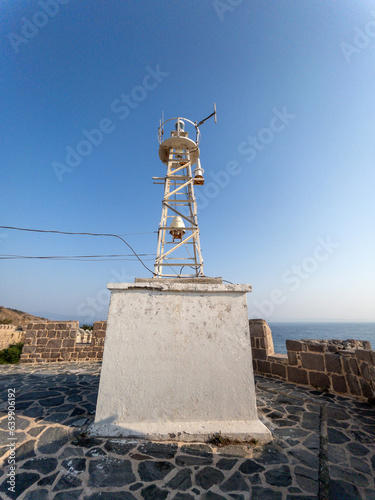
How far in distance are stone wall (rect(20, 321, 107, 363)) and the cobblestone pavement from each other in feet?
14.9

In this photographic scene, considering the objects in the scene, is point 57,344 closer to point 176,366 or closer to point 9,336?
point 176,366

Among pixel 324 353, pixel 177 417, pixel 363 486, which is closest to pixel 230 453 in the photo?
pixel 177 417

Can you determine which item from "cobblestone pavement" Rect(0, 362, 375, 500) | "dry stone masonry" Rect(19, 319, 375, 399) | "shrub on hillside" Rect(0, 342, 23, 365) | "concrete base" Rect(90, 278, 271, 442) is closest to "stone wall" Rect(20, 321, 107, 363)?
"dry stone masonry" Rect(19, 319, 375, 399)

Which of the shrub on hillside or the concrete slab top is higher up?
the concrete slab top

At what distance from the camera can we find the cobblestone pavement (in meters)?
2.28

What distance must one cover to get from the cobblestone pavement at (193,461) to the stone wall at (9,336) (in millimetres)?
17825

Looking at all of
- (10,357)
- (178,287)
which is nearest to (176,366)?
(178,287)

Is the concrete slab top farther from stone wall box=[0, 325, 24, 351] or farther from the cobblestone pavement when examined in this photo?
stone wall box=[0, 325, 24, 351]

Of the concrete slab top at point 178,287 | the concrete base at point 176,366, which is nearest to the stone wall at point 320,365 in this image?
the concrete base at point 176,366

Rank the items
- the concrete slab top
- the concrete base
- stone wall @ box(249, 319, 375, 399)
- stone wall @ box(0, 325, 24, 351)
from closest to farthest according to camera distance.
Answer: the concrete base < the concrete slab top < stone wall @ box(249, 319, 375, 399) < stone wall @ box(0, 325, 24, 351)

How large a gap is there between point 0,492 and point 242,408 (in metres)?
3.09

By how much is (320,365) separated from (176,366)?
4.45 m

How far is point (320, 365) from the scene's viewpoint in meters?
5.68

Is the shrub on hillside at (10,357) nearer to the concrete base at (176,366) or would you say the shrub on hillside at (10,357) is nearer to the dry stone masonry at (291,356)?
the dry stone masonry at (291,356)
